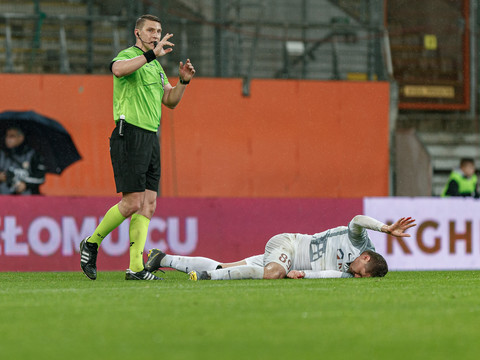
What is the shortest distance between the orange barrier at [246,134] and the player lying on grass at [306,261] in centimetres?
585

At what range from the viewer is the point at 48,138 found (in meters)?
13.3

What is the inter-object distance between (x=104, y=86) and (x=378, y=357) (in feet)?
37.1

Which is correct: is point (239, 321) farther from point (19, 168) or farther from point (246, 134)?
point (246, 134)

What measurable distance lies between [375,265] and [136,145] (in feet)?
7.62

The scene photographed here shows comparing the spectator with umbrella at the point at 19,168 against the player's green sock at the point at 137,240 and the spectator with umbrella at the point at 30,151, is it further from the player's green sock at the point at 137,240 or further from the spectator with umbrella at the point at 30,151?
the player's green sock at the point at 137,240

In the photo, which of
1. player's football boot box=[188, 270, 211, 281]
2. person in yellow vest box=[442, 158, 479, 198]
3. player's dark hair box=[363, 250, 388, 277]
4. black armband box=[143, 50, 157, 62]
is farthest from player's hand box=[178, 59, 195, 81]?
person in yellow vest box=[442, 158, 479, 198]

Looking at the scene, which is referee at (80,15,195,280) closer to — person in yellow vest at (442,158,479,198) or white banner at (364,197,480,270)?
white banner at (364,197,480,270)

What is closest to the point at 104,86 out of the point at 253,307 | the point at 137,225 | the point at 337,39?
the point at 337,39

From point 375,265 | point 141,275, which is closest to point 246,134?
point 375,265

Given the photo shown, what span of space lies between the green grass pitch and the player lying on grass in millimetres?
770

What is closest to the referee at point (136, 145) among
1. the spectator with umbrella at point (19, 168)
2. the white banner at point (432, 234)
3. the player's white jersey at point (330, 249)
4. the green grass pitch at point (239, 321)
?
the green grass pitch at point (239, 321)

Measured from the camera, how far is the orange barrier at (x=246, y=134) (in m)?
14.8

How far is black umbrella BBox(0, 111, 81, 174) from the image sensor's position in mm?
13156

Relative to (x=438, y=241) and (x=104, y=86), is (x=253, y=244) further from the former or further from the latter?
(x=104, y=86)
